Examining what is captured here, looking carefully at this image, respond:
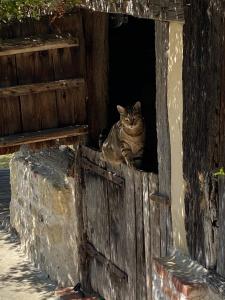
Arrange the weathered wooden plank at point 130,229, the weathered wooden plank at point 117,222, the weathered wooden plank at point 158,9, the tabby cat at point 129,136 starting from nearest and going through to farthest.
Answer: the weathered wooden plank at point 158,9 → the tabby cat at point 129,136 → the weathered wooden plank at point 130,229 → the weathered wooden plank at point 117,222

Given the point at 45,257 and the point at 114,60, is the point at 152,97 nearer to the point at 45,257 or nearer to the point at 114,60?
the point at 114,60

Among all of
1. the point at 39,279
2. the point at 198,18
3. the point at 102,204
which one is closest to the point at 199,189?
the point at 198,18

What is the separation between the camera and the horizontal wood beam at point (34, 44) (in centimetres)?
673

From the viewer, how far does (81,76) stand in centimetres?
739

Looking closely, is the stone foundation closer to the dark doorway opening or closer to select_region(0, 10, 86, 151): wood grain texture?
select_region(0, 10, 86, 151): wood grain texture

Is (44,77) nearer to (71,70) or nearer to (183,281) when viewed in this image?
(71,70)

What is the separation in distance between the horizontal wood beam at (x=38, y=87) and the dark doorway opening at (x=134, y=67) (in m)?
1.35

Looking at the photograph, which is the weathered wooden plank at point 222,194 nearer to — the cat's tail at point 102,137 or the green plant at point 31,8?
the green plant at point 31,8

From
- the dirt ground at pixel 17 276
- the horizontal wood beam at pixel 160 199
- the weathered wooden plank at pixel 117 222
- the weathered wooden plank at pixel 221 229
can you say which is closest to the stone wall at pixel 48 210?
the dirt ground at pixel 17 276

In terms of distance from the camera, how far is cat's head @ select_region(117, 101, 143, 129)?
7.08 meters

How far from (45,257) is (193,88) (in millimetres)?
6188

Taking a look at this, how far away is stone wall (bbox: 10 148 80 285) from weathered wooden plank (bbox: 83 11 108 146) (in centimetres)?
126

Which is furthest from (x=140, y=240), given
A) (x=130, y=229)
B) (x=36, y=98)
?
(x=36, y=98)

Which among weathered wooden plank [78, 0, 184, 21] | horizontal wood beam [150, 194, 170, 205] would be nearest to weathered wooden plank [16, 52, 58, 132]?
horizontal wood beam [150, 194, 170, 205]
